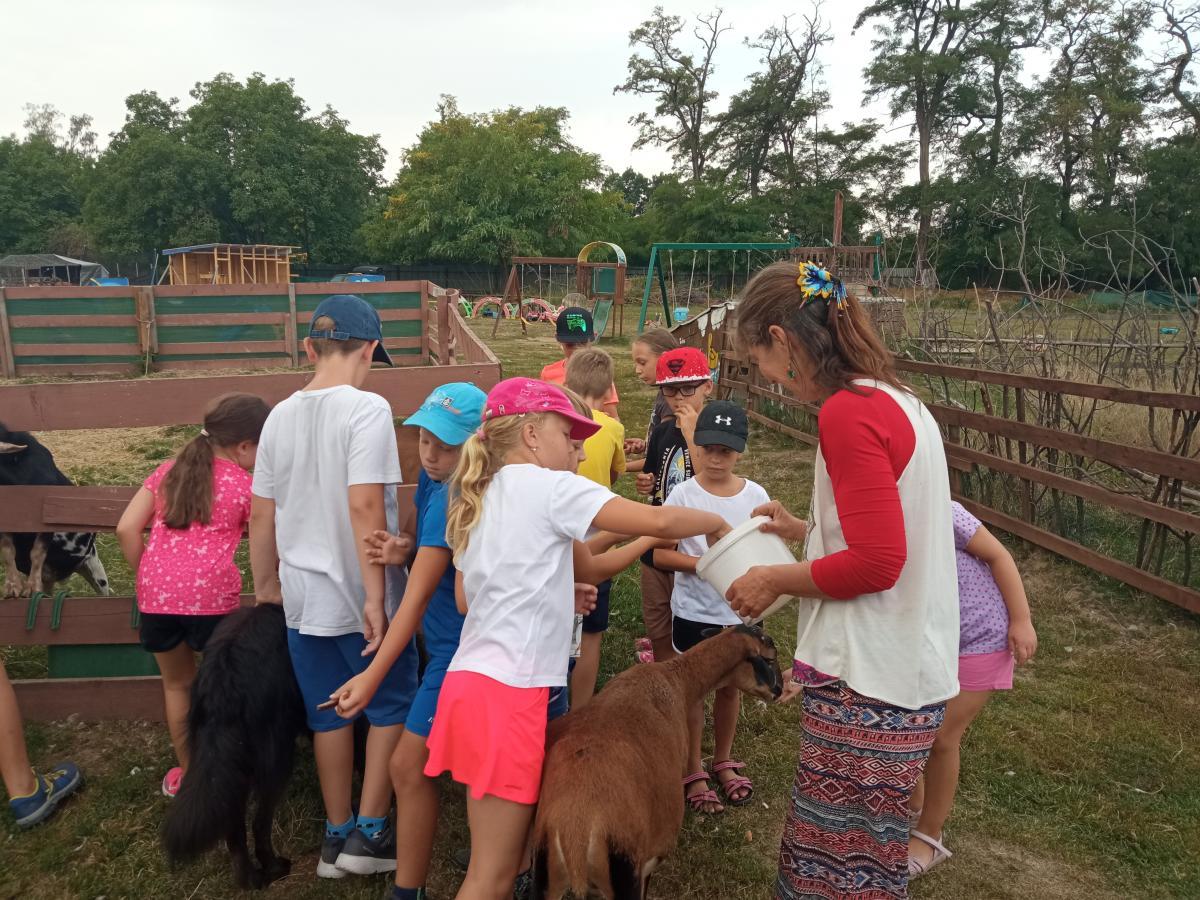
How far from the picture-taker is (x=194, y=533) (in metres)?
3.00

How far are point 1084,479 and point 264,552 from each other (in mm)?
5876

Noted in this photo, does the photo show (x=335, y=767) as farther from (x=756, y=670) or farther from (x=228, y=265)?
(x=228, y=265)

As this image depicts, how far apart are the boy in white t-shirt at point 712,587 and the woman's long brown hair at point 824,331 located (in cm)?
115

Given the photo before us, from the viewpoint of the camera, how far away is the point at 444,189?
41875mm

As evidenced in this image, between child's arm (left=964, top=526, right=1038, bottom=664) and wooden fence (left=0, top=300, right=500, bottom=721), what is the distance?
2.20 metres

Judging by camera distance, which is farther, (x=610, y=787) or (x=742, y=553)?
(x=742, y=553)

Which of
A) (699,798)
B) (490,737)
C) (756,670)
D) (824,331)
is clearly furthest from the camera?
(699,798)

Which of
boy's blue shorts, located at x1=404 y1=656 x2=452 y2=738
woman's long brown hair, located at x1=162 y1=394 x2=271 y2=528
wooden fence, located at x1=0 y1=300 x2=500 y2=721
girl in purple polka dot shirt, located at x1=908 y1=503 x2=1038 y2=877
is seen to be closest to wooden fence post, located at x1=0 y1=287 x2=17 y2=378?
wooden fence, located at x1=0 y1=300 x2=500 y2=721

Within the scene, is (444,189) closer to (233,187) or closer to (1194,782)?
(233,187)

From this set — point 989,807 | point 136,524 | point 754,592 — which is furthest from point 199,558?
point 989,807

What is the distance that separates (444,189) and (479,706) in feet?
142

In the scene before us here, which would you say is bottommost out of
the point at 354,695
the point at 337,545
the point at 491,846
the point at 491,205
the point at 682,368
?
the point at 491,846

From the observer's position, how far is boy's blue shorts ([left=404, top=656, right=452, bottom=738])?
2.33 meters

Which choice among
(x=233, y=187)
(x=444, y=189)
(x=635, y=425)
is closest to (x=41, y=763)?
(x=635, y=425)
